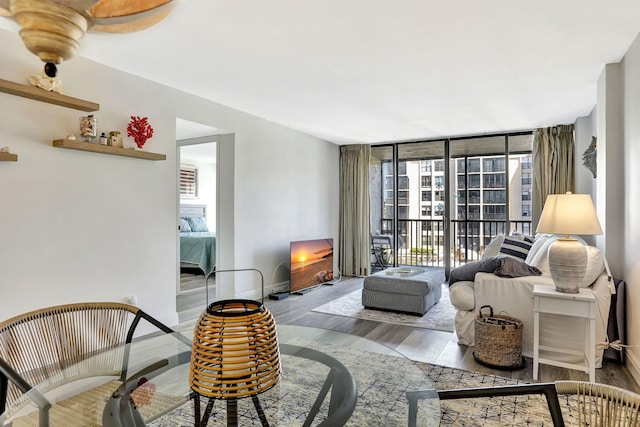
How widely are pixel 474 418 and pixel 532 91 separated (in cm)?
319

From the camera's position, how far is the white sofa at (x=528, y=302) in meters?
2.83

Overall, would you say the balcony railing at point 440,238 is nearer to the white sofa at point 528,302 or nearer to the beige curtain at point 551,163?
the beige curtain at point 551,163

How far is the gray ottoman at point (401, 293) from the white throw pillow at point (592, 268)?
1.58 metres

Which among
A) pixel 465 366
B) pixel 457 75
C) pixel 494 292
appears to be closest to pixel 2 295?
pixel 465 366

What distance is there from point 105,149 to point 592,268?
3.85 metres

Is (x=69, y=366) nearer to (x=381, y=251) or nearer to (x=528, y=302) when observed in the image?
(x=528, y=302)

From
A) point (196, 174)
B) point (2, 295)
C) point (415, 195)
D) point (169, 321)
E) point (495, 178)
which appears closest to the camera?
point (2, 295)

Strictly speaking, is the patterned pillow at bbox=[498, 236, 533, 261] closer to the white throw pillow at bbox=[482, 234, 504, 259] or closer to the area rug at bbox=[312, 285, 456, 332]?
the white throw pillow at bbox=[482, 234, 504, 259]

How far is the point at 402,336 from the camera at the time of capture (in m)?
3.48

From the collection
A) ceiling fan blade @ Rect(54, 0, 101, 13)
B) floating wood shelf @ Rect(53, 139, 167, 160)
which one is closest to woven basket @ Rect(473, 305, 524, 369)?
ceiling fan blade @ Rect(54, 0, 101, 13)

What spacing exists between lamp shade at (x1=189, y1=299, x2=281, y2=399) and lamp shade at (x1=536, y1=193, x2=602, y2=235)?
7.89 feet

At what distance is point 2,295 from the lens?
8.25 ft

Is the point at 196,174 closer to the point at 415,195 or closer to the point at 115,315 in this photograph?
the point at 415,195

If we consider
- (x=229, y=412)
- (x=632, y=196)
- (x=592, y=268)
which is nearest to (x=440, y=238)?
(x=592, y=268)
